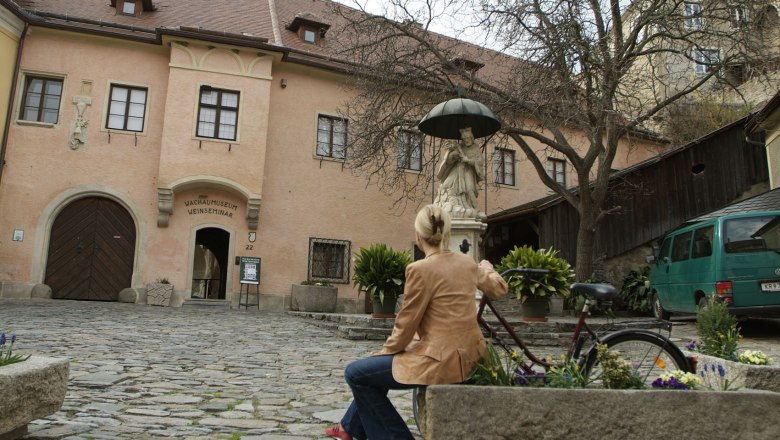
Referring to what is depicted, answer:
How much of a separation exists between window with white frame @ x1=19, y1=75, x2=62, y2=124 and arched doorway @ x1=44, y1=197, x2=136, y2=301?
2.63 m

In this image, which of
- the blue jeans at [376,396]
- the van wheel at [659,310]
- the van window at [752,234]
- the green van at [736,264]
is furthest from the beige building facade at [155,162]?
the blue jeans at [376,396]

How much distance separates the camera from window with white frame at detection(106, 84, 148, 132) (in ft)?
54.3

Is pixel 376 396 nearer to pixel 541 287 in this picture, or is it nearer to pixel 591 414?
pixel 591 414

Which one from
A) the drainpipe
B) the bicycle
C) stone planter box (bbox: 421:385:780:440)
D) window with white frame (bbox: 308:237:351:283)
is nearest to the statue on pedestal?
the bicycle

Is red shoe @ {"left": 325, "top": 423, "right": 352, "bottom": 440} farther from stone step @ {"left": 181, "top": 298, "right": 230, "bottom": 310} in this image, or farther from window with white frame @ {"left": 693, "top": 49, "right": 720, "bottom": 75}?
stone step @ {"left": 181, "top": 298, "right": 230, "bottom": 310}

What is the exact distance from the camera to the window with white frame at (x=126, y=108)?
16.6 metres

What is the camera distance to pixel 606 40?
12.7 metres

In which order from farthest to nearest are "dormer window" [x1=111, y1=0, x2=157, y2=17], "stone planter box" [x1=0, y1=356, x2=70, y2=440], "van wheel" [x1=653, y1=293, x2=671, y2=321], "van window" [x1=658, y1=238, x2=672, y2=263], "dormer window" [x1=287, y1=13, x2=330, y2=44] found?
"dormer window" [x1=287, y1=13, x2=330, y2=44] < "dormer window" [x1=111, y1=0, x2=157, y2=17] < "van wheel" [x1=653, y1=293, x2=671, y2=321] < "van window" [x1=658, y1=238, x2=672, y2=263] < "stone planter box" [x1=0, y1=356, x2=70, y2=440]

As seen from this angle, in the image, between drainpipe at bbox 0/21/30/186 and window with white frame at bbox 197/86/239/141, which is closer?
drainpipe at bbox 0/21/30/186

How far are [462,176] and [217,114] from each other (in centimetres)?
964

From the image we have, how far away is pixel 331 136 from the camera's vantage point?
61.5ft

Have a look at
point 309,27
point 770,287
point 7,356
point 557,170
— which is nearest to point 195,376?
point 7,356

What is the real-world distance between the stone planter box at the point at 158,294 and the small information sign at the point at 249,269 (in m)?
2.02

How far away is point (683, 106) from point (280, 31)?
520 inches
